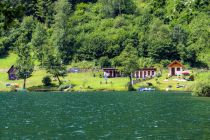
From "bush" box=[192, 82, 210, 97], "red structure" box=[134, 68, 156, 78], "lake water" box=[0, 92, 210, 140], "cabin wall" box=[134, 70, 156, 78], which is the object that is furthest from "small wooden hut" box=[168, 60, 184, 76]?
"lake water" box=[0, 92, 210, 140]

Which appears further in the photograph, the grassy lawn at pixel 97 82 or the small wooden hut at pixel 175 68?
the small wooden hut at pixel 175 68

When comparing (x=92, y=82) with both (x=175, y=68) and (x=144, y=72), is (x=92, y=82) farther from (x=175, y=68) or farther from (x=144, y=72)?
(x=175, y=68)

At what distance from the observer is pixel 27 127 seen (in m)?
50.5

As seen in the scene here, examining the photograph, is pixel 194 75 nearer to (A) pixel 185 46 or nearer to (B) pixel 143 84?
(B) pixel 143 84

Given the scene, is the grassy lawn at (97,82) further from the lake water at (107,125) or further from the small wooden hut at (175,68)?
the lake water at (107,125)

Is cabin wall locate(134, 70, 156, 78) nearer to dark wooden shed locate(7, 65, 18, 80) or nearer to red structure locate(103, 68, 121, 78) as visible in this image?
red structure locate(103, 68, 121, 78)

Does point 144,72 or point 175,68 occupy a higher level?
point 175,68

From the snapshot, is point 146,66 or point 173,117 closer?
point 173,117

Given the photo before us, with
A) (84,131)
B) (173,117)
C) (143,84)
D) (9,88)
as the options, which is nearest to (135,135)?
(84,131)

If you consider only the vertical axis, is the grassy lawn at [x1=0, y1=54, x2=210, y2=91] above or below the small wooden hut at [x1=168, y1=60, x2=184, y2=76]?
below

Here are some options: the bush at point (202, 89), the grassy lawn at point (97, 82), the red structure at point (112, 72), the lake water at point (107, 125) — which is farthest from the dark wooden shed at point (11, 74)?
the lake water at point (107, 125)

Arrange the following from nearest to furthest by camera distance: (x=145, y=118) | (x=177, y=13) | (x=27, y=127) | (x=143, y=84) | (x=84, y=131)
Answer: (x=177, y=13)
(x=84, y=131)
(x=27, y=127)
(x=145, y=118)
(x=143, y=84)

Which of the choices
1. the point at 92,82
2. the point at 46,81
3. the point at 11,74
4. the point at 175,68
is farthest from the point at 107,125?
the point at 11,74

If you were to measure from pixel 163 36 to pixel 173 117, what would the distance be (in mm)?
140024
